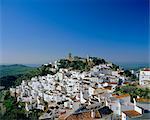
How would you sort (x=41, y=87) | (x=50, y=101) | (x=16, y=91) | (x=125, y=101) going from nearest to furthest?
(x=125, y=101)
(x=50, y=101)
(x=16, y=91)
(x=41, y=87)

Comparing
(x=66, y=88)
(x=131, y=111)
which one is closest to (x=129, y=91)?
(x=131, y=111)

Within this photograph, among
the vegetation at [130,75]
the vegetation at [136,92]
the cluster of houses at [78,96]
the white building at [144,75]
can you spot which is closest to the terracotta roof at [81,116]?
the cluster of houses at [78,96]

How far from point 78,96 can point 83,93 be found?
0.13 m

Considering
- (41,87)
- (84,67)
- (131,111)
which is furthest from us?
(84,67)

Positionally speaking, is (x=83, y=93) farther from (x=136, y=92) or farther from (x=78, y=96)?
(x=136, y=92)

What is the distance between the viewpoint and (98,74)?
10.5 metres

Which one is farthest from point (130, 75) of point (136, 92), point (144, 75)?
point (136, 92)

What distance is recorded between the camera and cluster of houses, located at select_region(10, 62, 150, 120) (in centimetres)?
438

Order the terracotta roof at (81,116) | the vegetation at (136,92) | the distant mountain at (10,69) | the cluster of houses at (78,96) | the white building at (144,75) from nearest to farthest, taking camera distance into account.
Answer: the terracotta roof at (81,116)
the cluster of houses at (78,96)
the vegetation at (136,92)
the distant mountain at (10,69)
the white building at (144,75)

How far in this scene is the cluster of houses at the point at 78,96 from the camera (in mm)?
4379

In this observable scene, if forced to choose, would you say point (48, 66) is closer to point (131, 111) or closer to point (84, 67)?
point (84, 67)

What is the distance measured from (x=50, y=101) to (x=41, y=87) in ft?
7.04

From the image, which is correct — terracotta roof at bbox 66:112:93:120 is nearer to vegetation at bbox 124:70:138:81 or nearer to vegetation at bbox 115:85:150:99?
vegetation at bbox 115:85:150:99

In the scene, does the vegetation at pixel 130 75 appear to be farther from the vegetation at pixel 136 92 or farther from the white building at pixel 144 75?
the vegetation at pixel 136 92
